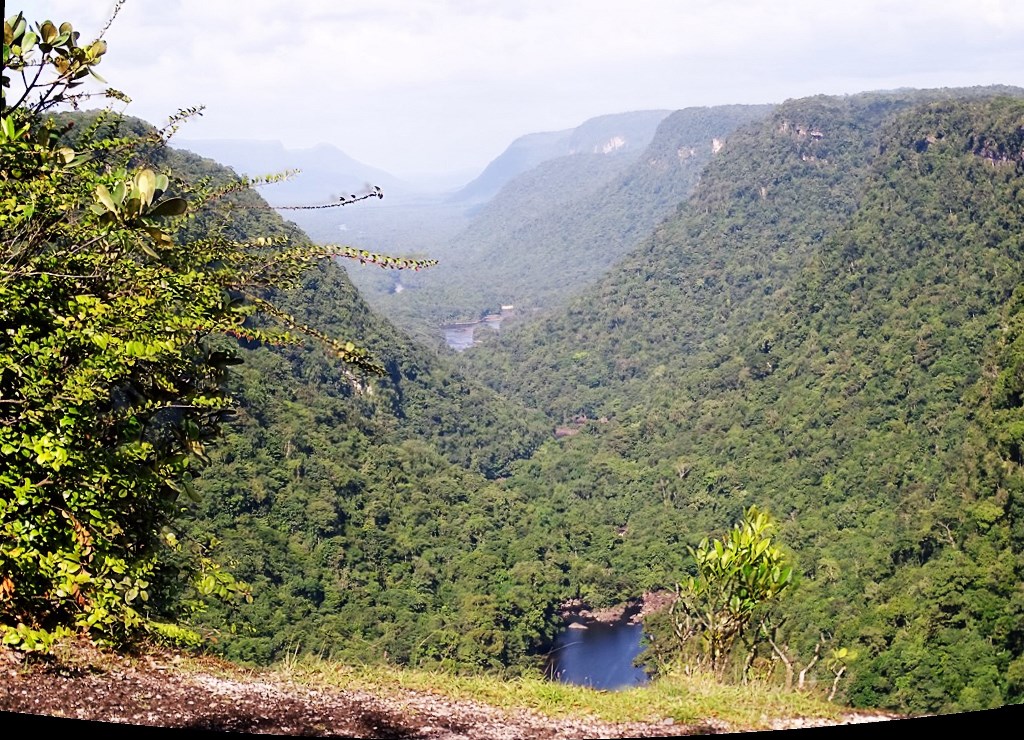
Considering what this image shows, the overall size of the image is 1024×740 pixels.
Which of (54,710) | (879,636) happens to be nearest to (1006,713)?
(54,710)

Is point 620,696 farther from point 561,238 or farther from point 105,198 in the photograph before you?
point 561,238

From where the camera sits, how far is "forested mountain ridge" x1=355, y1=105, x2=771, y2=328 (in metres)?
120

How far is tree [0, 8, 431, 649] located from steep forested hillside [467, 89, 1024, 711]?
17.5 meters

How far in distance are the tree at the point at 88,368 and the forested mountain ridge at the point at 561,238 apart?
10221 cm

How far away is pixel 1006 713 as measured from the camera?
5.99 ft

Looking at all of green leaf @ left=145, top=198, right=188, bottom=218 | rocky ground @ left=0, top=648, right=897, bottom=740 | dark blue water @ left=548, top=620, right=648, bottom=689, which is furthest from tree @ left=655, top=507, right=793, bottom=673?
dark blue water @ left=548, top=620, right=648, bottom=689

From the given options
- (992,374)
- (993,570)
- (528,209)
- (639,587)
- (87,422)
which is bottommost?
(639,587)

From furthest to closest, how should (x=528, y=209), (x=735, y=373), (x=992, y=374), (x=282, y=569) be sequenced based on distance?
(x=528, y=209)
(x=735, y=373)
(x=992, y=374)
(x=282, y=569)

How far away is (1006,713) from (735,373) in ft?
183

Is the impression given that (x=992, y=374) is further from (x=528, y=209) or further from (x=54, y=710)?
(x=528, y=209)

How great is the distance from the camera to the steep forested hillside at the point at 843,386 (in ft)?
78.4

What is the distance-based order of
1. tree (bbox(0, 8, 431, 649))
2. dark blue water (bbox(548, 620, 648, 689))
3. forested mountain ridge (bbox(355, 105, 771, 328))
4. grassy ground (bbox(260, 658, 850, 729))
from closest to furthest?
1. tree (bbox(0, 8, 431, 649))
2. grassy ground (bbox(260, 658, 850, 729))
3. dark blue water (bbox(548, 620, 648, 689))
4. forested mountain ridge (bbox(355, 105, 771, 328))

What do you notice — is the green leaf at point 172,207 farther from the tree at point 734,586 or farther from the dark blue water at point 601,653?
the dark blue water at point 601,653

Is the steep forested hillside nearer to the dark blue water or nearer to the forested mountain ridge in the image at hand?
the dark blue water
